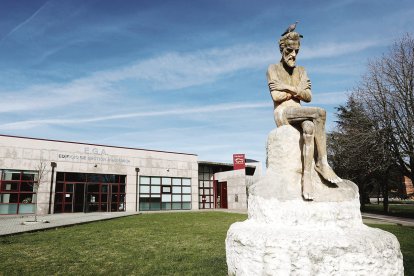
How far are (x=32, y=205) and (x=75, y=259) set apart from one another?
19000 millimetres

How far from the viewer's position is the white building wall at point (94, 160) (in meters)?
23.1

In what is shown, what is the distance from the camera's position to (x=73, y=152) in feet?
84.1

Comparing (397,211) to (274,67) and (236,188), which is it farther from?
(274,67)

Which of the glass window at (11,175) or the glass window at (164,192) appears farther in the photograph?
the glass window at (164,192)

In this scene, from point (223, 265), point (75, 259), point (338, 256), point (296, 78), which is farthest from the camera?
point (75, 259)

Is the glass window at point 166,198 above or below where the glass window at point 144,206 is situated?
above

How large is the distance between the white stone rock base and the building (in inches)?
756

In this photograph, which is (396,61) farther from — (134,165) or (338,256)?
(134,165)

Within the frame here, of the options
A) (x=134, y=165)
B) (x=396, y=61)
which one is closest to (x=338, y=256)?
(x=396, y=61)

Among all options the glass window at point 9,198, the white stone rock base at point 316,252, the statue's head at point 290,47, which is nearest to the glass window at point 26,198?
the glass window at point 9,198

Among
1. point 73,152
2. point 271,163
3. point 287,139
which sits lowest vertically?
point 271,163

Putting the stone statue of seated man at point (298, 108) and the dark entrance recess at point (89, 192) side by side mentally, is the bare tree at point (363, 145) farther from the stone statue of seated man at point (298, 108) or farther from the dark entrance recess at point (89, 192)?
the dark entrance recess at point (89, 192)

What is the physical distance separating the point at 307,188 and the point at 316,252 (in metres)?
0.88

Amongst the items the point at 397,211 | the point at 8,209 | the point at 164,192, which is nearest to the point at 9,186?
the point at 8,209
